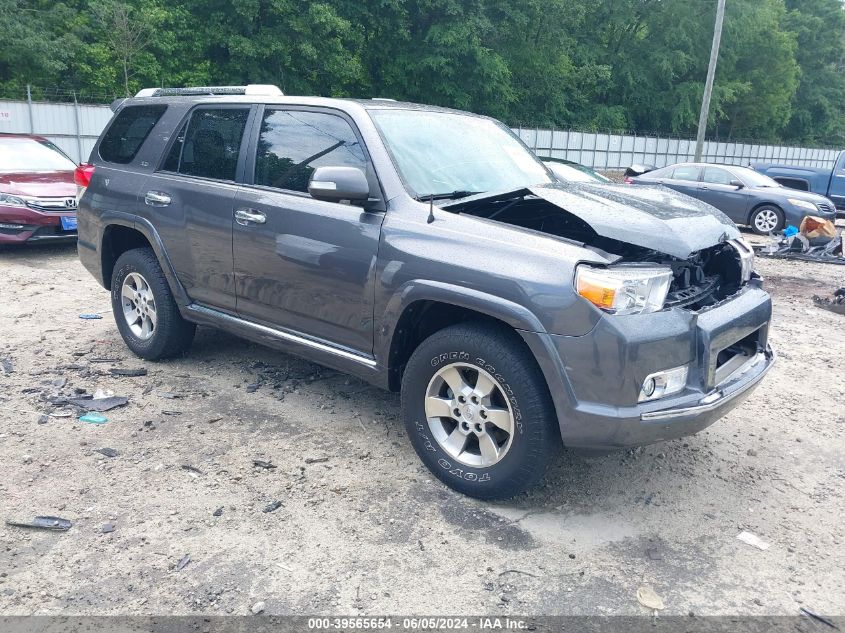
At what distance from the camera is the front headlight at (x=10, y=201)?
8.66 meters

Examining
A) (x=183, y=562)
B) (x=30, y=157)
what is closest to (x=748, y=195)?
(x=30, y=157)

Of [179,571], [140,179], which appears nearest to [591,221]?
[179,571]

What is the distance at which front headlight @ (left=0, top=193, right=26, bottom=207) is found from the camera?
866 centimetres

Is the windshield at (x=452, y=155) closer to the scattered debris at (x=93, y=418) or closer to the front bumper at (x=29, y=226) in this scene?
the scattered debris at (x=93, y=418)

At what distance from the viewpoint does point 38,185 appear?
353 inches

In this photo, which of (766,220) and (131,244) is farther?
(766,220)

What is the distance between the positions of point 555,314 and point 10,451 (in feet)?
10.3

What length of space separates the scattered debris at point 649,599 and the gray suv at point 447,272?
61 cm

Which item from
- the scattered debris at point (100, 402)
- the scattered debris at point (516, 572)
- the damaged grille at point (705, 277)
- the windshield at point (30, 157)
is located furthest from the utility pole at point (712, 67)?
the scattered debris at point (516, 572)

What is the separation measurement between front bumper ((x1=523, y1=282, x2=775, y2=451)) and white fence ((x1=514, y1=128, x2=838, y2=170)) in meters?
22.8

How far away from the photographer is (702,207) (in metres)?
4.01

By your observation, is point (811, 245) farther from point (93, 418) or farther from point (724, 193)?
point (93, 418)

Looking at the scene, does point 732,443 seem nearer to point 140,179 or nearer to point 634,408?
point 634,408

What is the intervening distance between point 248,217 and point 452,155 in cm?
131
